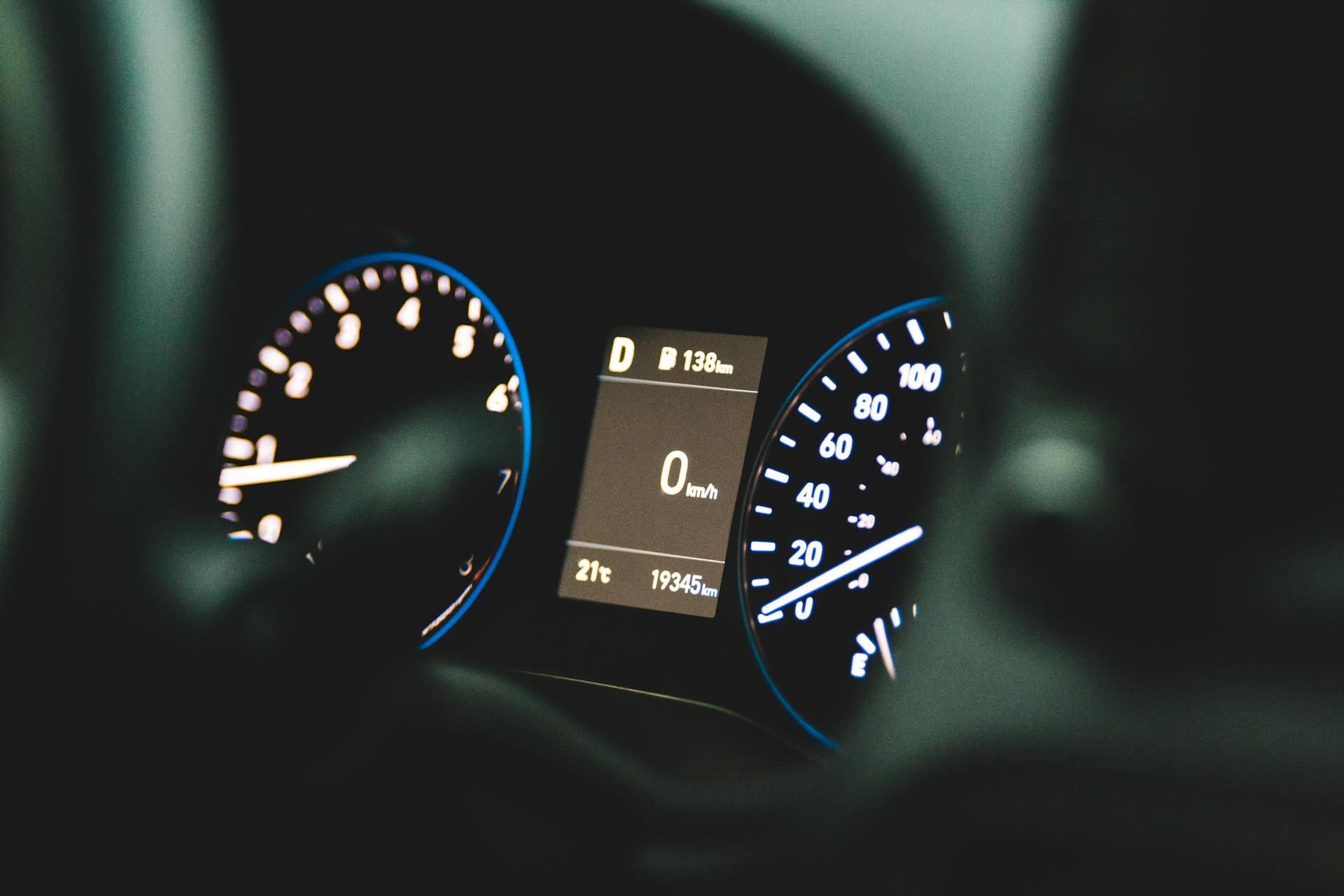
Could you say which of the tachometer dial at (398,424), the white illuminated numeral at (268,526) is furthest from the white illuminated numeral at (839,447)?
the white illuminated numeral at (268,526)

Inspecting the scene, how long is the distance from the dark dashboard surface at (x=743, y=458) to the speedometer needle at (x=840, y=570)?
52 millimetres

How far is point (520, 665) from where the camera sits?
171cm

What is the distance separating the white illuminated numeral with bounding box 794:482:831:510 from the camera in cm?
162

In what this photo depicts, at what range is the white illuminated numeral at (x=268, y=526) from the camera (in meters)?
1.70

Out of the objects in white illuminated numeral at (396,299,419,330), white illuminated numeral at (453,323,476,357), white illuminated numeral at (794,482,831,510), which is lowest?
white illuminated numeral at (794,482,831,510)

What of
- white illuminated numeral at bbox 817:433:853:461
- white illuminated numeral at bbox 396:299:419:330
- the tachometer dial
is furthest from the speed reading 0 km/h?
white illuminated numeral at bbox 396:299:419:330

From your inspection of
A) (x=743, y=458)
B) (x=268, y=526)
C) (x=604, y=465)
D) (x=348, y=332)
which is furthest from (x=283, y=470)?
(x=743, y=458)

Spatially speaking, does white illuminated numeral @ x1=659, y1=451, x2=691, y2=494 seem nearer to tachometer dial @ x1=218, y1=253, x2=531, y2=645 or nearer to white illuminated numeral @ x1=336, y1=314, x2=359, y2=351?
tachometer dial @ x1=218, y1=253, x2=531, y2=645

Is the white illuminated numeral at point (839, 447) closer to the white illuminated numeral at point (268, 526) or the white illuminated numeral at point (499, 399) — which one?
the white illuminated numeral at point (499, 399)

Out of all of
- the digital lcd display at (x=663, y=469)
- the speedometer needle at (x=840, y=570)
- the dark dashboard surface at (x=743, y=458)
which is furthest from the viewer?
the digital lcd display at (x=663, y=469)

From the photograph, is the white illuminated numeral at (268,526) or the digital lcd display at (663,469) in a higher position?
the digital lcd display at (663,469)

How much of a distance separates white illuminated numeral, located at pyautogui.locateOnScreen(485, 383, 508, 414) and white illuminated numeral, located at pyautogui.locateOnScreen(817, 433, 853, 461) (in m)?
0.38

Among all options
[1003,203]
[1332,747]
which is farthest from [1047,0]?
[1332,747]

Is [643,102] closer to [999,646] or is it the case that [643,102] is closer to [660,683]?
[660,683]
